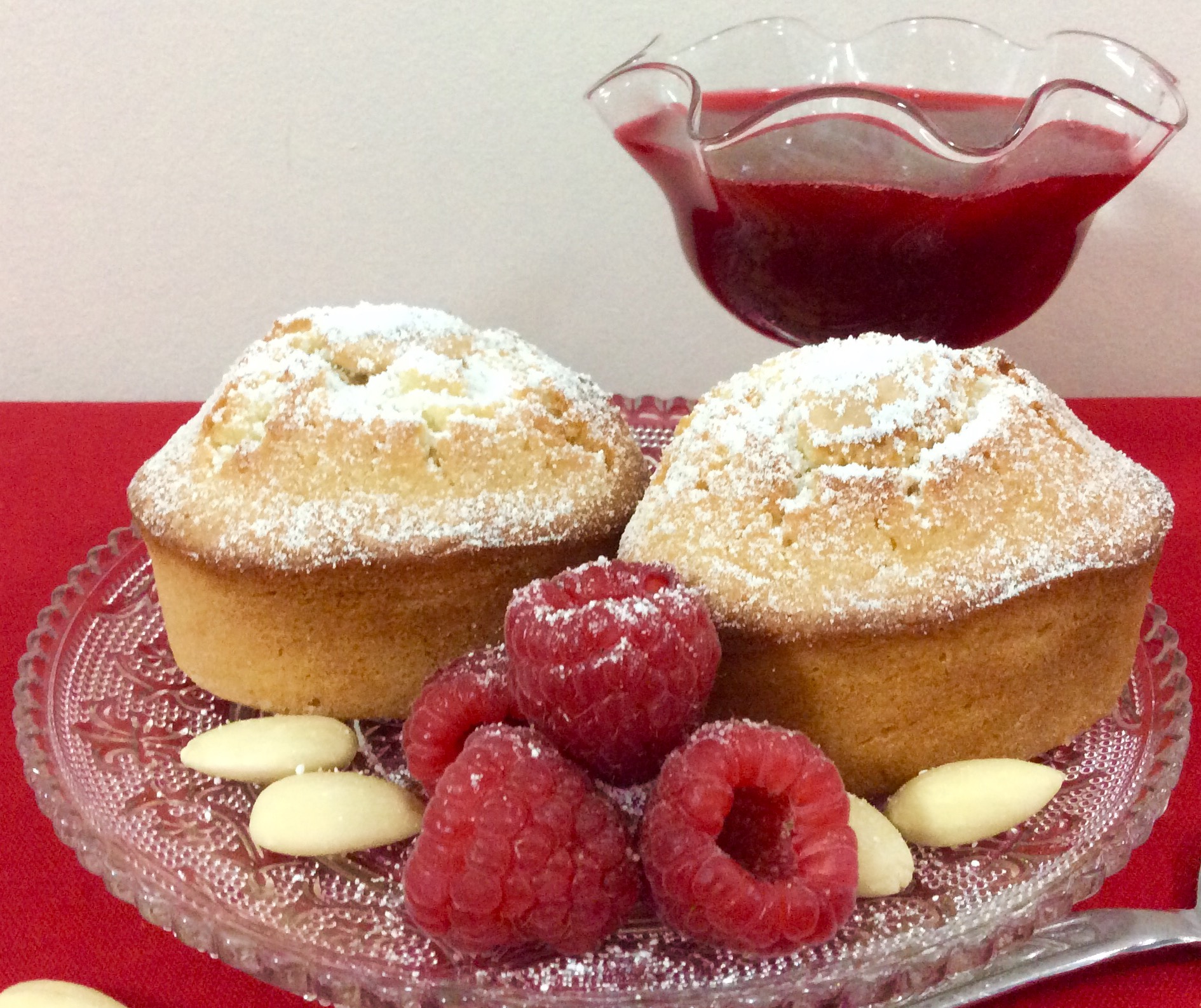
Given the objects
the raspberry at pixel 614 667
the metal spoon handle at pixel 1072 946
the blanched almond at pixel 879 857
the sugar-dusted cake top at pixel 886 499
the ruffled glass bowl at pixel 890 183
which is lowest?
the metal spoon handle at pixel 1072 946

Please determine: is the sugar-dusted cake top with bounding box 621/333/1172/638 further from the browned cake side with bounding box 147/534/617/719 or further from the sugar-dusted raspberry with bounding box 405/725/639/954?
the sugar-dusted raspberry with bounding box 405/725/639/954

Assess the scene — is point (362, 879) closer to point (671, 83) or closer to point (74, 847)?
point (74, 847)

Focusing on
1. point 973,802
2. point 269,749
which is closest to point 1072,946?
point 973,802

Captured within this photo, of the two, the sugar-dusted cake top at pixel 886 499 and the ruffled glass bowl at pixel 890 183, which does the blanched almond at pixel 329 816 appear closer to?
the sugar-dusted cake top at pixel 886 499

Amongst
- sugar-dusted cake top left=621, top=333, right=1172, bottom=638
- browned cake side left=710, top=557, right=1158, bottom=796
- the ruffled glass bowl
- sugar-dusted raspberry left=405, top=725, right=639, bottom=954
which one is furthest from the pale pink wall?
sugar-dusted raspberry left=405, top=725, right=639, bottom=954

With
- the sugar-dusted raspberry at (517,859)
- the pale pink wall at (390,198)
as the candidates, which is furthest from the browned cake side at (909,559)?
the pale pink wall at (390,198)

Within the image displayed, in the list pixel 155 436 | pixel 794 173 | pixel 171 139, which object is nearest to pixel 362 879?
pixel 794 173
